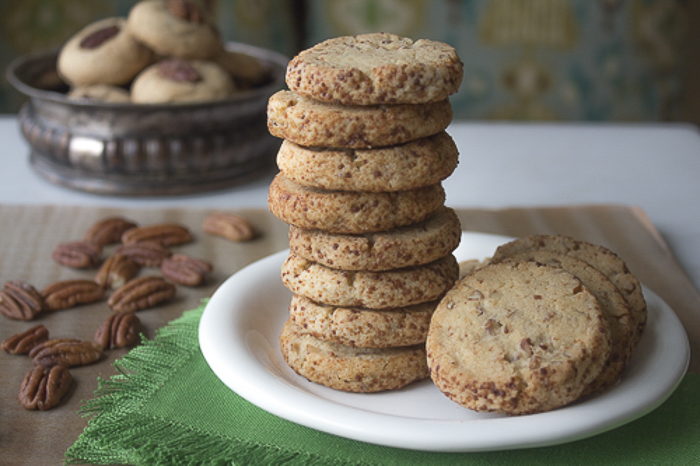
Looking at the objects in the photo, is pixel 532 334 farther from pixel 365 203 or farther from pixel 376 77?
pixel 376 77

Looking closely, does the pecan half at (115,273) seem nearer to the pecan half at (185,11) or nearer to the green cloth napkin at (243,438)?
the green cloth napkin at (243,438)

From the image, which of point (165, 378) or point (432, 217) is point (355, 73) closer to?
point (432, 217)

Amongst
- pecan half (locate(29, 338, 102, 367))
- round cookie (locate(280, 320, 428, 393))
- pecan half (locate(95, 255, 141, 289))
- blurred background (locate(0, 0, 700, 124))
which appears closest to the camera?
round cookie (locate(280, 320, 428, 393))

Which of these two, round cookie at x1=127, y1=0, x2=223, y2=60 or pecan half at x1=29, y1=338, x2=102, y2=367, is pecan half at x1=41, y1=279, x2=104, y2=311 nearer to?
pecan half at x1=29, y1=338, x2=102, y2=367

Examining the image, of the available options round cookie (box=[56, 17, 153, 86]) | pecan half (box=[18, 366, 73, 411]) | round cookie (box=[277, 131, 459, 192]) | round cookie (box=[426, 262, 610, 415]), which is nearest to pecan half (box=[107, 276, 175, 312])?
pecan half (box=[18, 366, 73, 411])

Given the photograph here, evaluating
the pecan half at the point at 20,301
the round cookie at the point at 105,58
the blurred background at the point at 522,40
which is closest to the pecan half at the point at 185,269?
the pecan half at the point at 20,301

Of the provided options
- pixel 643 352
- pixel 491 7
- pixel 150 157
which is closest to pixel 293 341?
pixel 643 352

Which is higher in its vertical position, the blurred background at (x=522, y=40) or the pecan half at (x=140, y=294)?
the pecan half at (x=140, y=294)
